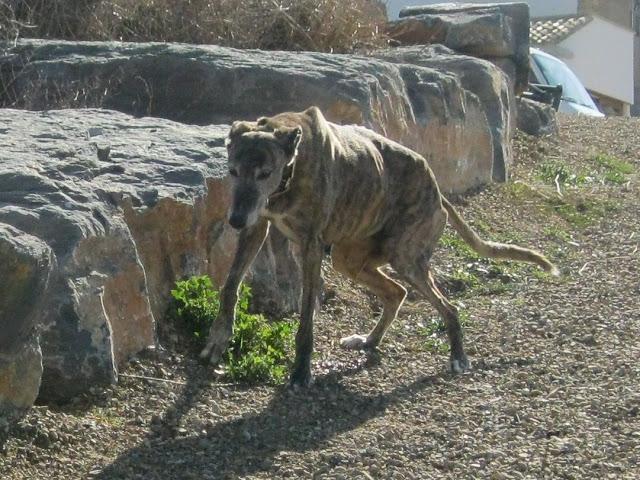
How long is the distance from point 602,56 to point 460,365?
3589 centimetres

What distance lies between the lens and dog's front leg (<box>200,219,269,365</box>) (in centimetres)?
750

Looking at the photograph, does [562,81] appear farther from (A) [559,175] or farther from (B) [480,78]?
(B) [480,78]

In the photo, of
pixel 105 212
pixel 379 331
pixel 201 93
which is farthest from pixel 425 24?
pixel 105 212

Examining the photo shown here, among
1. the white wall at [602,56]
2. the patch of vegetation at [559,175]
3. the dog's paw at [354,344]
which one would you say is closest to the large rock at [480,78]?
the patch of vegetation at [559,175]

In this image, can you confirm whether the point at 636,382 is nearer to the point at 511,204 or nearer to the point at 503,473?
the point at 503,473

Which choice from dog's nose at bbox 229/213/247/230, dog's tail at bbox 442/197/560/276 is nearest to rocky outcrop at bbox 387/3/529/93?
dog's tail at bbox 442/197/560/276

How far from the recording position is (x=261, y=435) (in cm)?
664

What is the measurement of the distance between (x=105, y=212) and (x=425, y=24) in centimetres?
934

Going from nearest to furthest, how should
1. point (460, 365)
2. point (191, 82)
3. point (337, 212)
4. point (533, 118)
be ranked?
1. point (337, 212)
2. point (460, 365)
3. point (191, 82)
4. point (533, 118)

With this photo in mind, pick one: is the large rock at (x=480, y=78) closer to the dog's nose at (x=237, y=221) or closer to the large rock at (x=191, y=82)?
the large rock at (x=191, y=82)

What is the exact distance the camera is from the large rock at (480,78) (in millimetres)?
14000

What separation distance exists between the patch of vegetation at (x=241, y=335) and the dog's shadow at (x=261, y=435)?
Result: 21cm

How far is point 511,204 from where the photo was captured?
13273 millimetres

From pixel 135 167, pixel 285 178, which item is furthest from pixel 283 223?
pixel 135 167
